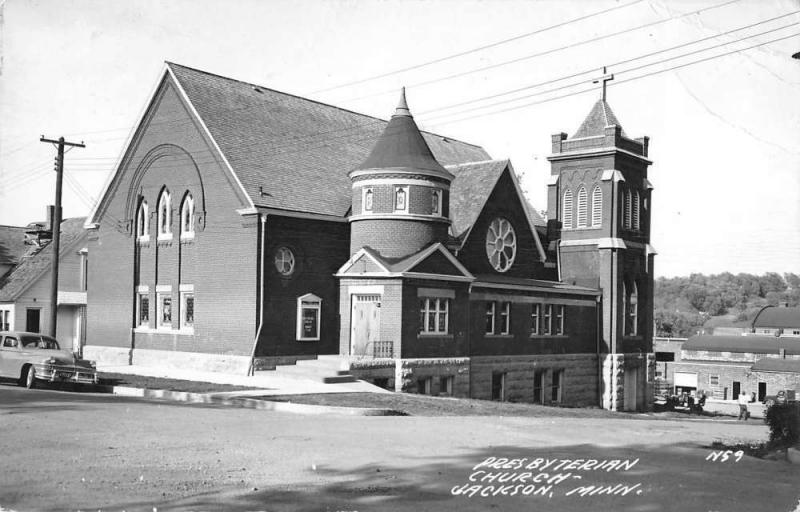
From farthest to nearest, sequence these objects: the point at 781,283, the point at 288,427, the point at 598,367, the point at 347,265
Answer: the point at 781,283 → the point at 598,367 → the point at 347,265 → the point at 288,427

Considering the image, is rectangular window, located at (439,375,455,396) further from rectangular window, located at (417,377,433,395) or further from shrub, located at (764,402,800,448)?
shrub, located at (764,402,800,448)

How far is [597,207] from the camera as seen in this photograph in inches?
1681

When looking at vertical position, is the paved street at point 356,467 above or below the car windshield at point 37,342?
below

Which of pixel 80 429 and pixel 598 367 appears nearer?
pixel 80 429

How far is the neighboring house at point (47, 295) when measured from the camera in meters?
48.4

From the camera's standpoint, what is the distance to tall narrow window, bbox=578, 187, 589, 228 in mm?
43094

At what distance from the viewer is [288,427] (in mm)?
16703

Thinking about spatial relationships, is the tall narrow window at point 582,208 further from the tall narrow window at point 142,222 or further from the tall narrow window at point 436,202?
the tall narrow window at point 142,222

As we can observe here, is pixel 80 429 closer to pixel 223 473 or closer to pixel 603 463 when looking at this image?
pixel 223 473

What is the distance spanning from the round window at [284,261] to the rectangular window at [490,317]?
8644 millimetres

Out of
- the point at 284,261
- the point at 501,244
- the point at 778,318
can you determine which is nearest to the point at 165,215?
the point at 284,261

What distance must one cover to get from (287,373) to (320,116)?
14517 millimetres

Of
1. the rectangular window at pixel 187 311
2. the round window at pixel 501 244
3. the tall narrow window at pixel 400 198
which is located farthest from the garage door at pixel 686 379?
the rectangular window at pixel 187 311

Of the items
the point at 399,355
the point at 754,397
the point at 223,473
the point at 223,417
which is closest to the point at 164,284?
the point at 399,355
